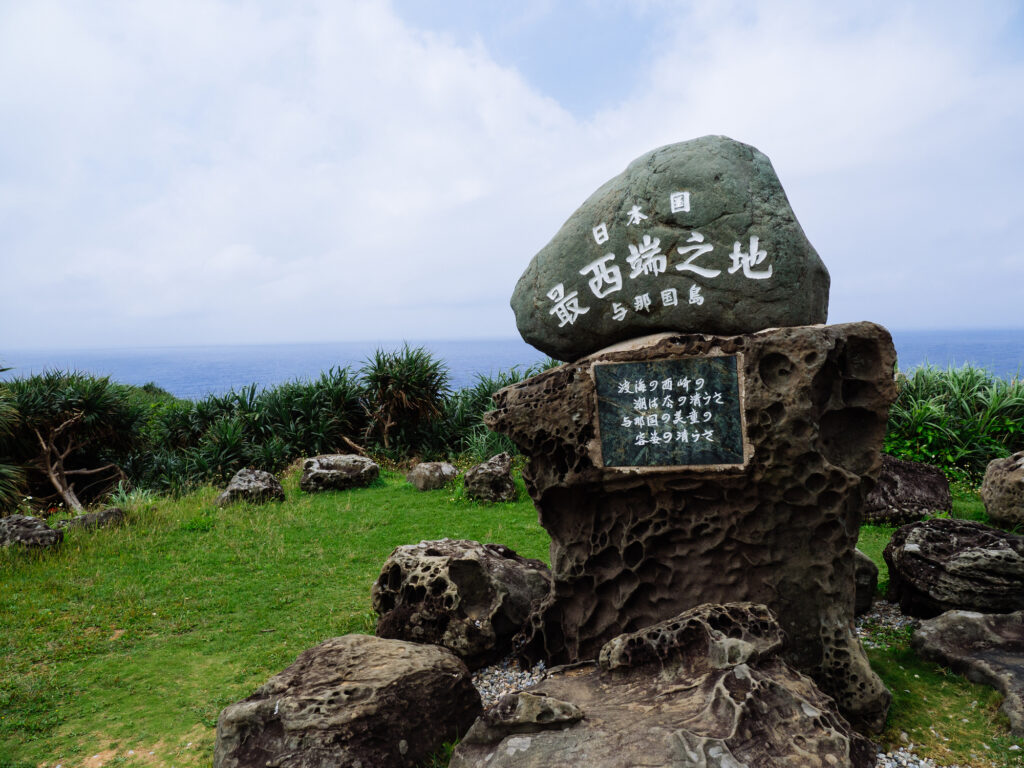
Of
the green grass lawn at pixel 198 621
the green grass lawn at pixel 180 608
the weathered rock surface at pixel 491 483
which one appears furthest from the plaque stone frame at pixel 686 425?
the weathered rock surface at pixel 491 483

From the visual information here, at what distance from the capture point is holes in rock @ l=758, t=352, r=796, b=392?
3.64m

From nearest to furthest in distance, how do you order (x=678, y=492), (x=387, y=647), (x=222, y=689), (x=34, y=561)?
(x=387, y=647) → (x=678, y=492) → (x=222, y=689) → (x=34, y=561)

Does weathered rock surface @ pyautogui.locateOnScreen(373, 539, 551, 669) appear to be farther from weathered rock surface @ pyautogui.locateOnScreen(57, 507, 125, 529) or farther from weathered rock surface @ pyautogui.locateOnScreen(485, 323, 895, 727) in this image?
weathered rock surface @ pyautogui.locateOnScreen(57, 507, 125, 529)

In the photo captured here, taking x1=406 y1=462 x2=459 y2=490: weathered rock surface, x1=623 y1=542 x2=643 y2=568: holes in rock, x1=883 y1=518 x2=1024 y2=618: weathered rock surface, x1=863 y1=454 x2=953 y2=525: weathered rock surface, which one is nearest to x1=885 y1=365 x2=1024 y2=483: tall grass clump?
x1=863 y1=454 x2=953 y2=525: weathered rock surface

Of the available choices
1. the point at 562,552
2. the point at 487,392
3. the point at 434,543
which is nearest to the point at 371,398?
the point at 487,392

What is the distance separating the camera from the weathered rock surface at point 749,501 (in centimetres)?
367

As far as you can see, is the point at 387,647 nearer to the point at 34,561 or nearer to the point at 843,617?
the point at 843,617

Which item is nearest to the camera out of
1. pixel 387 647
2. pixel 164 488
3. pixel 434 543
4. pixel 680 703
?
pixel 680 703

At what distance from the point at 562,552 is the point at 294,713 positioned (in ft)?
6.09

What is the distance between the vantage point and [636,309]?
4086 millimetres

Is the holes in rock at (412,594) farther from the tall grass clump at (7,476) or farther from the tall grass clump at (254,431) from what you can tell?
the tall grass clump at (254,431)

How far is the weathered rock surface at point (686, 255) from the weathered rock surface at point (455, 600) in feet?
5.56

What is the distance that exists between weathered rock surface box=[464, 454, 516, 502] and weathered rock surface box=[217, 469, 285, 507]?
106 inches

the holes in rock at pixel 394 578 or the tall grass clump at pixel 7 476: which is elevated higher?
the tall grass clump at pixel 7 476
